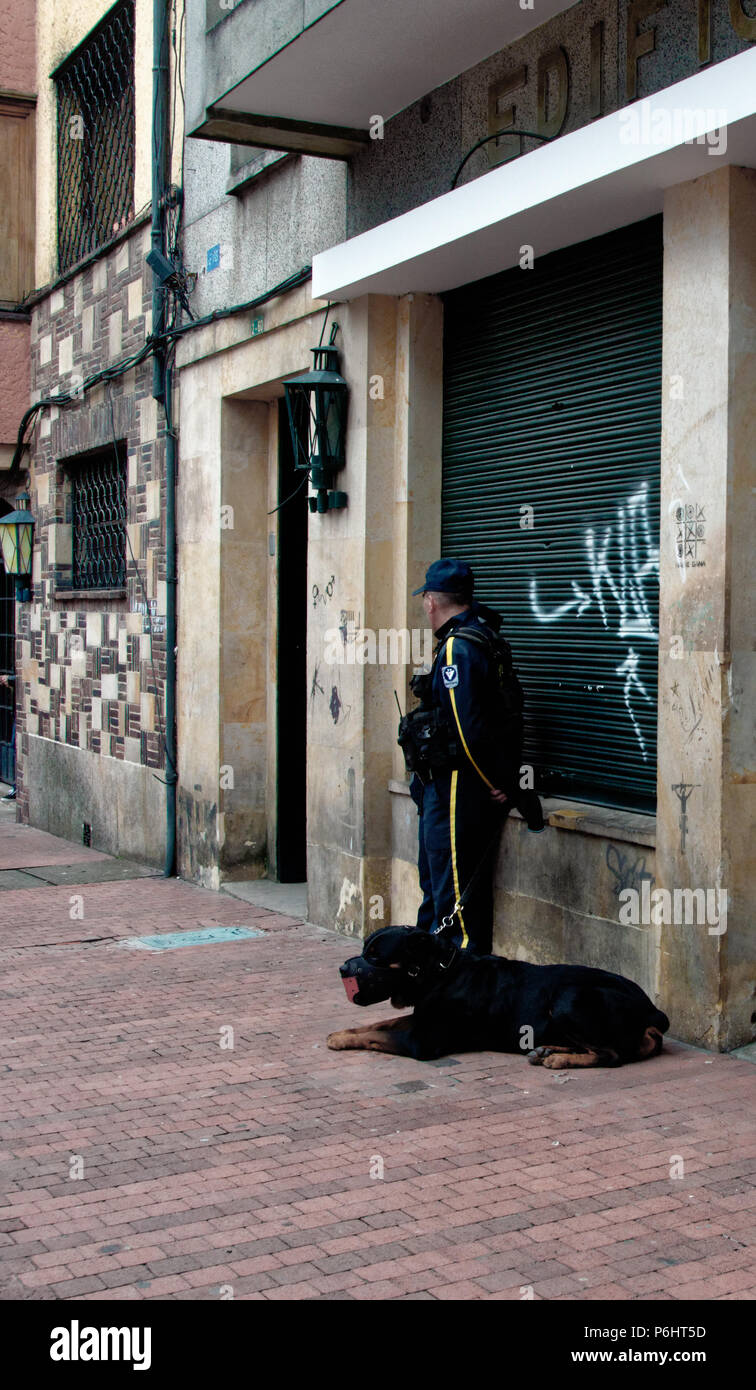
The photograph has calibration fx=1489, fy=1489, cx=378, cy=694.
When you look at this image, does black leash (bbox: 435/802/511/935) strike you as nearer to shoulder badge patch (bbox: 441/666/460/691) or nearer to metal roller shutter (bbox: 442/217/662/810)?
metal roller shutter (bbox: 442/217/662/810)

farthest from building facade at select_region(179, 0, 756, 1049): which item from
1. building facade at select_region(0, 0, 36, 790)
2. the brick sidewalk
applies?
building facade at select_region(0, 0, 36, 790)

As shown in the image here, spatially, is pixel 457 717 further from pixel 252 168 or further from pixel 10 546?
pixel 10 546

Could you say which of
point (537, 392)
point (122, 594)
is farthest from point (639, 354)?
point (122, 594)

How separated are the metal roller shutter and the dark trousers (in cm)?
48

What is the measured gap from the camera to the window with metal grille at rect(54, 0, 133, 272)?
12.5 metres

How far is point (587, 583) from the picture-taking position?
22.9 feet

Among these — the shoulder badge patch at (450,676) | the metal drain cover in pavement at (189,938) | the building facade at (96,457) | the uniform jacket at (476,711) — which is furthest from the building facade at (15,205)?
the shoulder badge patch at (450,676)

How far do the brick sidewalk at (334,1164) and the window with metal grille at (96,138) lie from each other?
805 cm

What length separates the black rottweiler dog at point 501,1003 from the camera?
5.65 metres

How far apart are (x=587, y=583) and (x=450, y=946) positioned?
2.04 metres

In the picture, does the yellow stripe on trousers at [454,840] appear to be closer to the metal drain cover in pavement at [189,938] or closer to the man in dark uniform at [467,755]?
the man in dark uniform at [467,755]

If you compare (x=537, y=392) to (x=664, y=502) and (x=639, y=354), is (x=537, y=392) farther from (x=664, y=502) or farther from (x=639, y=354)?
(x=664, y=502)

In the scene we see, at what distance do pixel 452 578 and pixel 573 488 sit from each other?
724 millimetres

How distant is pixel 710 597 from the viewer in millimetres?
5812
